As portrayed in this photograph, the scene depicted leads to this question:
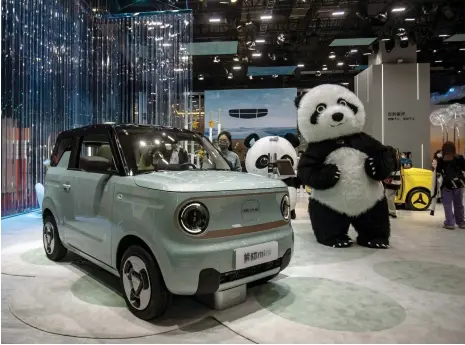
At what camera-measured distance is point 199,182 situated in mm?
2453

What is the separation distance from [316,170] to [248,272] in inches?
101

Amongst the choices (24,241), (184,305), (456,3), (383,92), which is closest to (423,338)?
(184,305)

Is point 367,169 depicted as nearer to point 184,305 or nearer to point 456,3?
point 184,305

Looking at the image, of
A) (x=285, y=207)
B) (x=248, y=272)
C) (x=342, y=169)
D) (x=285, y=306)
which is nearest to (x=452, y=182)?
(x=342, y=169)

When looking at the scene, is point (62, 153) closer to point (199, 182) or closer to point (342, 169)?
point (199, 182)

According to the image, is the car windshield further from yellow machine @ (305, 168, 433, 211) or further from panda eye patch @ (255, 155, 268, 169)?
yellow machine @ (305, 168, 433, 211)

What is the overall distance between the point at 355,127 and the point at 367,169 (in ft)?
1.92

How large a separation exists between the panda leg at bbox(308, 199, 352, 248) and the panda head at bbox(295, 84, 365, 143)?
3.22ft

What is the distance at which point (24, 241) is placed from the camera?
5.14 m

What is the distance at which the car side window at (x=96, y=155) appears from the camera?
9.30 ft

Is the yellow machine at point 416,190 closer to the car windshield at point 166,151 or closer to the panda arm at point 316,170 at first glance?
the panda arm at point 316,170

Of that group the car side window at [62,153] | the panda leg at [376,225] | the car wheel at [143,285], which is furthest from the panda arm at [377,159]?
the car side window at [62,153]

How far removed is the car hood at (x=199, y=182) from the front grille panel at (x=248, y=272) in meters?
0.58

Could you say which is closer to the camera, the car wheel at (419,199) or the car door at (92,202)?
the car door at (92,202)
